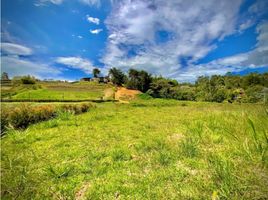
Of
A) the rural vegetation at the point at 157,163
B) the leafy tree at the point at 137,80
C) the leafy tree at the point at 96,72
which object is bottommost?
the rural vegetation at the point at 157,163

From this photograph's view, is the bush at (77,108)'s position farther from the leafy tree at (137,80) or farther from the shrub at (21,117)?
the leafy tree at (137,80)

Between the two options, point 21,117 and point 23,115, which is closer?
point 21,117

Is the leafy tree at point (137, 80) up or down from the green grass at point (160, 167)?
up

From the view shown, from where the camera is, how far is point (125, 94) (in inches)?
1563

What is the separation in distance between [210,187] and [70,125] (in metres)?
8.72

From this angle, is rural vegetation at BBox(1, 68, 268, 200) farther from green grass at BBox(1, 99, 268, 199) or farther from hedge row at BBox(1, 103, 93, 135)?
hedge row at BBox(1, 103, 93, 135)

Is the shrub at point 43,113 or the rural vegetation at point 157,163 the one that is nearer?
the rural vegetation at point 157,163

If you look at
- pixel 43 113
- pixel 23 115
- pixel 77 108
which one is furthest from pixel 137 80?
pixel 23 115

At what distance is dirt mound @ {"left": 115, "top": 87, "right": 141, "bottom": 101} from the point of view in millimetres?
37494

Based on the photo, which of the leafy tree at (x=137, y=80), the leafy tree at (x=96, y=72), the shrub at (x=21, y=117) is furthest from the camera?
the leafy tree at (x=96, y=72)

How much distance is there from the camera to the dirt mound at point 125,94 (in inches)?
1476

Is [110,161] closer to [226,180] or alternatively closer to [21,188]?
[21,188]

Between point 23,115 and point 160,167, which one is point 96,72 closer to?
point 23,115

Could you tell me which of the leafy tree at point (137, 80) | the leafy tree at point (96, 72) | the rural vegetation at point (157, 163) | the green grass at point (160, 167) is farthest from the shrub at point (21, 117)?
the leafy tree at point (96, 72)
